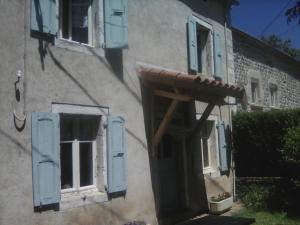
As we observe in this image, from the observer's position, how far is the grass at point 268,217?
8.45m

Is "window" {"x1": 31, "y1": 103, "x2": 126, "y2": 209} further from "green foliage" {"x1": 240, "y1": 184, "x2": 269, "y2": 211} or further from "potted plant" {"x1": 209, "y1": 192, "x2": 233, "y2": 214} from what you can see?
"green foliage" {"x1": 240, "y1": 184, "x2": 269, "y2": 211}

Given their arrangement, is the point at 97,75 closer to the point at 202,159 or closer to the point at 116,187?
the point at 116,187

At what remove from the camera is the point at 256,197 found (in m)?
10.4

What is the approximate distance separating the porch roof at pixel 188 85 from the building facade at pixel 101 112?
3cm

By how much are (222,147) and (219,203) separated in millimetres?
1628

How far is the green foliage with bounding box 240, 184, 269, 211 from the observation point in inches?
396

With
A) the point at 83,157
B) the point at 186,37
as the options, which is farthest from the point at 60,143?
the point at 186,37

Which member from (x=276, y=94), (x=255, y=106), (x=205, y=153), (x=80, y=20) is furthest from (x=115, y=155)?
(x=276, y=94)

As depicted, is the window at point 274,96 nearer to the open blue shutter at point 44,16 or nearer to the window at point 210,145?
the window at point 210,145

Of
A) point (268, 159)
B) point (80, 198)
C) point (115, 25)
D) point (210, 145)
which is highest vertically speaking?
point (115, 25)

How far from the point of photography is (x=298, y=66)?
58.8 feet

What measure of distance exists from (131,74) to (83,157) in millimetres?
1887

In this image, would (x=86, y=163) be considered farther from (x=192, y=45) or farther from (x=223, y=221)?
(x=192, y=45)

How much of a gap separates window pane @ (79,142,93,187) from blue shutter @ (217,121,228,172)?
183 inches
